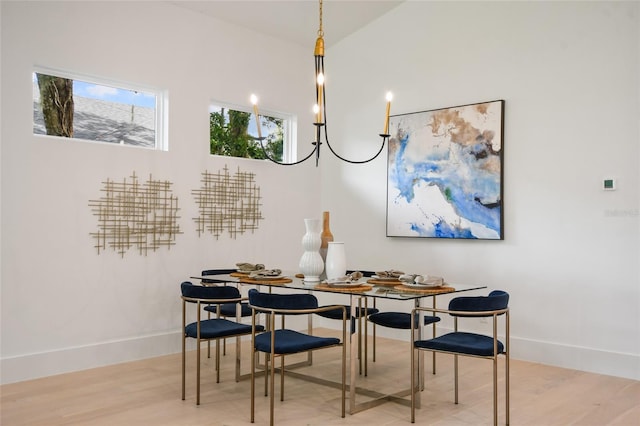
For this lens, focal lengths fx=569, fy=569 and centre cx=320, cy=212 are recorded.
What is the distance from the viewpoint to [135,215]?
4.72 m

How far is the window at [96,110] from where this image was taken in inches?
170

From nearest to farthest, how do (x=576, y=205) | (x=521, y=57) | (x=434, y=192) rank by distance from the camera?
(x=576, y=205) → (x=521, y=57) → (x=434, y=192)

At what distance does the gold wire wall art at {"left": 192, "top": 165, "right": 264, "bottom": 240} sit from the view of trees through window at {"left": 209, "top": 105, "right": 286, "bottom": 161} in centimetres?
23

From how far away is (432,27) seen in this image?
216 inches

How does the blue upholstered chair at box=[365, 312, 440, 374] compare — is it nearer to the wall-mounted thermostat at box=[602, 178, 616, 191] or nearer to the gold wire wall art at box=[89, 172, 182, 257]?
the wall-mounted thermostat at box=[602, 178, 616, 191]

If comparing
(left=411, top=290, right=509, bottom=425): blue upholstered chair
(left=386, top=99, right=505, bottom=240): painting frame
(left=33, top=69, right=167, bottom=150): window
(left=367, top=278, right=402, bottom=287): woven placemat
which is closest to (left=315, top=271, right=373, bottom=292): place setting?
(left=367, top=278, right=402, bottom=287): woven placemat

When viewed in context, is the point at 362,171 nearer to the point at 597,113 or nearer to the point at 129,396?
the point at 597,113

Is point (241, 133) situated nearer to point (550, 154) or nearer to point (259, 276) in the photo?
point (259, 276)

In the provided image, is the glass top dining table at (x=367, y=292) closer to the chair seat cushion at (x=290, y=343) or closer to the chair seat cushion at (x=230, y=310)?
the chair seat cushion at (x=290, y=343)

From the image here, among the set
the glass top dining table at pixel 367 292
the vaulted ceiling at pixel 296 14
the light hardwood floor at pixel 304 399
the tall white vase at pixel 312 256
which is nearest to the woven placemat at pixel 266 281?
the glass top dining table at pixel 367 292

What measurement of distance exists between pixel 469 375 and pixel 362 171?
2534 millimetres

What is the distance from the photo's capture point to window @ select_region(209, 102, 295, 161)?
18.0ft

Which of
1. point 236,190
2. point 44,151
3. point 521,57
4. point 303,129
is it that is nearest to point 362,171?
point 303,129

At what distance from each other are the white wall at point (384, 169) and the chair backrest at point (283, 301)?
194cm
